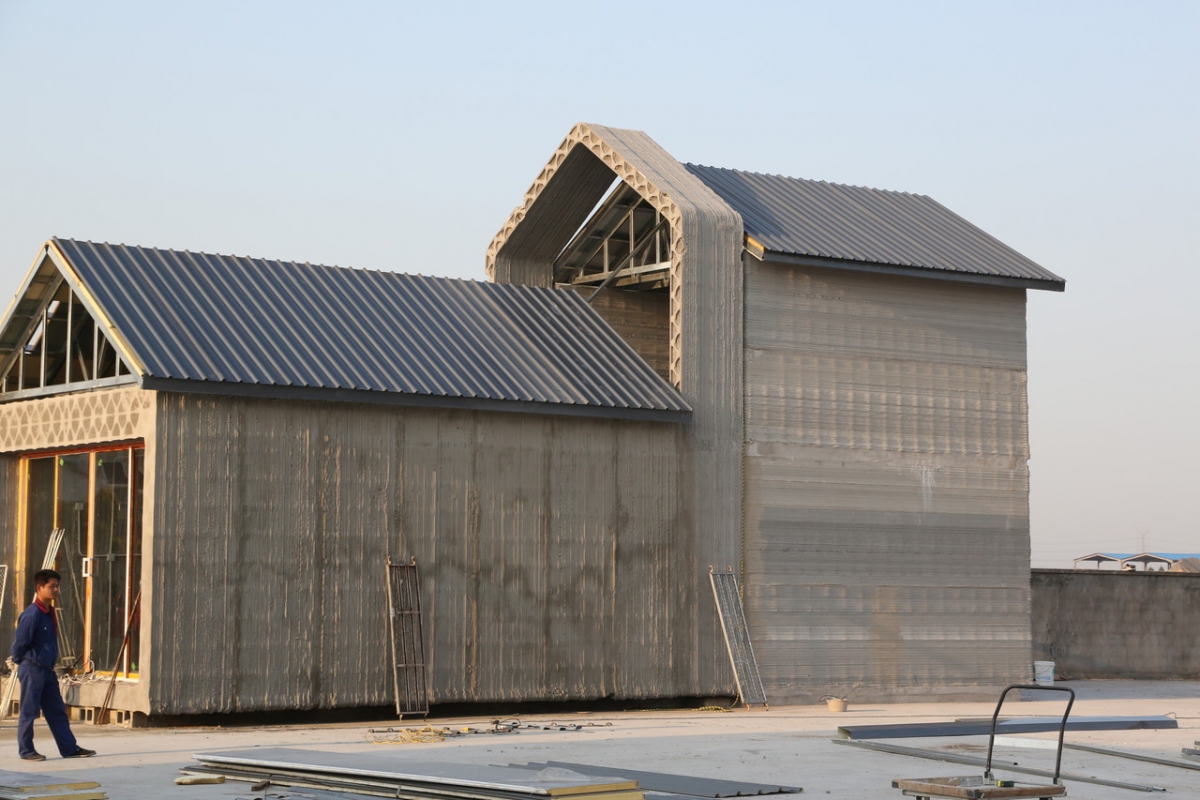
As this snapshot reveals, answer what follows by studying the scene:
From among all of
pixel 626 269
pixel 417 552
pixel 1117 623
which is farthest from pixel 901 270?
pixel 1117 623

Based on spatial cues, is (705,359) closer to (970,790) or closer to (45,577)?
(45,577)

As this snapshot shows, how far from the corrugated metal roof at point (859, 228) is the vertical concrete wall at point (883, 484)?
16.1 inches

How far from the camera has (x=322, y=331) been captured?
2095 cm

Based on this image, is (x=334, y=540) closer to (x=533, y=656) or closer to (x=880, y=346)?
(x=533, y=656)

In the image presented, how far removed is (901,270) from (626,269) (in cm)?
413

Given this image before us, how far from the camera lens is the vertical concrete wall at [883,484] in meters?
23.4

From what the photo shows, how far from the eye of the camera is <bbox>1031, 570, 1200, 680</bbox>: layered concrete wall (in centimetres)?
3150

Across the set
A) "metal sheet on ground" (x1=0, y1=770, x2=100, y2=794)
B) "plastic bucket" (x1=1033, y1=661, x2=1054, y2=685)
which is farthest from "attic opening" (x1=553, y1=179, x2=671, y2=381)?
"metal sheet on ground" (x1=0, y1=770, x2=100, y2=794)

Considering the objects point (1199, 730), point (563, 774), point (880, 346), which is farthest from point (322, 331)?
point (1199, 730)

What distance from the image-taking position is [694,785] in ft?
42.4

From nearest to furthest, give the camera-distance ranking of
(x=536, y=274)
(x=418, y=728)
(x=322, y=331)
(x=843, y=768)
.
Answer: (x=843, y=768), (x=418, y=728), (x=322, y=331), (x=536, y=274)

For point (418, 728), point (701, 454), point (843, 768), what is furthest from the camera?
point (701, 454)

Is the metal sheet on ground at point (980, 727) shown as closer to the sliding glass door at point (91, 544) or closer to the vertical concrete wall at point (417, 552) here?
the vertical concrete wall at point (417, 552)

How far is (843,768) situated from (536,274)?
44.1ft
